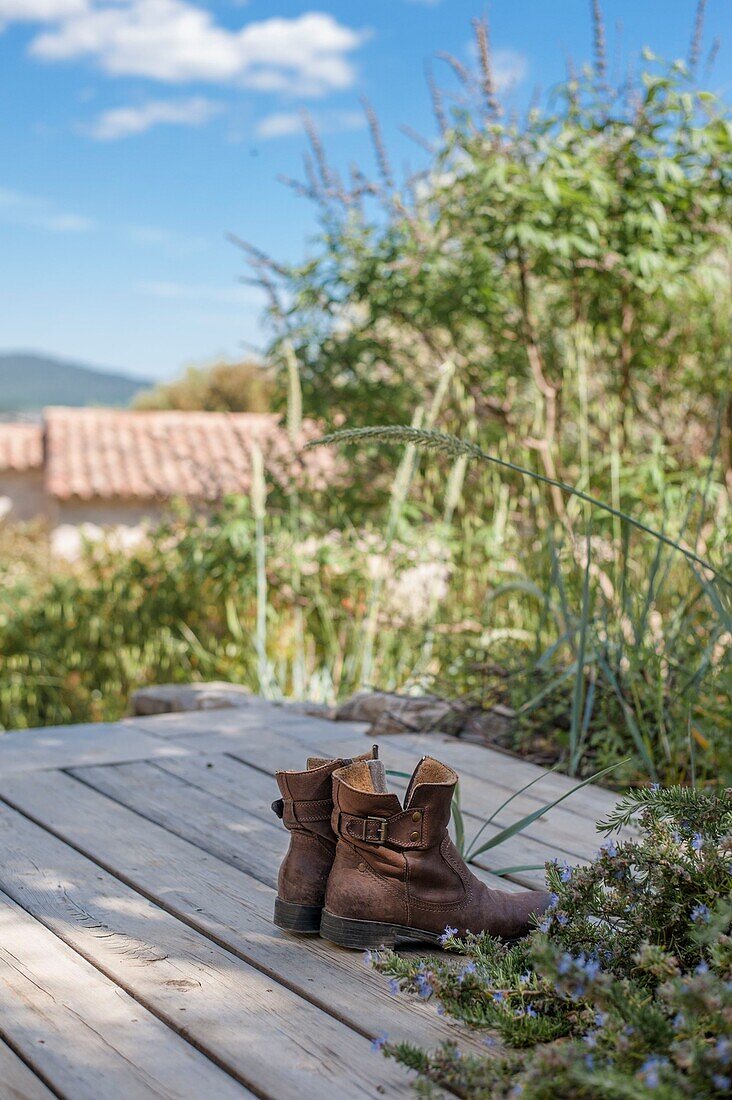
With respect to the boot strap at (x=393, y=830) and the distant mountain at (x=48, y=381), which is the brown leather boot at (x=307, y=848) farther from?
the distant mountain at (x=48, y=381)

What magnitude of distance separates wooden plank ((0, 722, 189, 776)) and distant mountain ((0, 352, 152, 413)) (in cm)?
7635

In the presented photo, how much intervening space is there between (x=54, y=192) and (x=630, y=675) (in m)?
118

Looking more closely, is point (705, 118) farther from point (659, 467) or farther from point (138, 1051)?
point (138, 1051)

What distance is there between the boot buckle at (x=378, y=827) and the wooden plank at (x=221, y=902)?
0.17 m

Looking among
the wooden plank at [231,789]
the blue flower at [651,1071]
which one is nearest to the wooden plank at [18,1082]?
the blue flower at [651,1071]

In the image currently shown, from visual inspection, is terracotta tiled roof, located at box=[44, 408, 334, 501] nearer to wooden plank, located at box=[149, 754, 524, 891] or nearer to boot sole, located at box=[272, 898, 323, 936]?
wooden plank, located at box=[149, 754, 524, 891]

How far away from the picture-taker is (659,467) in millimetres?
4246

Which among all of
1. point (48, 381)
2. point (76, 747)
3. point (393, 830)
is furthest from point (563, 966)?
point (48, 381)

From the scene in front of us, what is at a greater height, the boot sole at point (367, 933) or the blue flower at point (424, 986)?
the blue flower at point (424, 986)

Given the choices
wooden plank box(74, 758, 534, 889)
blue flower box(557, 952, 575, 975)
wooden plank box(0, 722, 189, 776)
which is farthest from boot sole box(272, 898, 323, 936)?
wooden plank box(0, 722, 189, 776)

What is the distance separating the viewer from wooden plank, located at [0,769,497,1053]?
4.42ft

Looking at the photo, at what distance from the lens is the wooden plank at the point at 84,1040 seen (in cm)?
115

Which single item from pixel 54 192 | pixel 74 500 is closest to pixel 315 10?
pixel 54 192

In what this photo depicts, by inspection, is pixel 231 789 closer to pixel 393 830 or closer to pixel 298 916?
pixel 298 916
